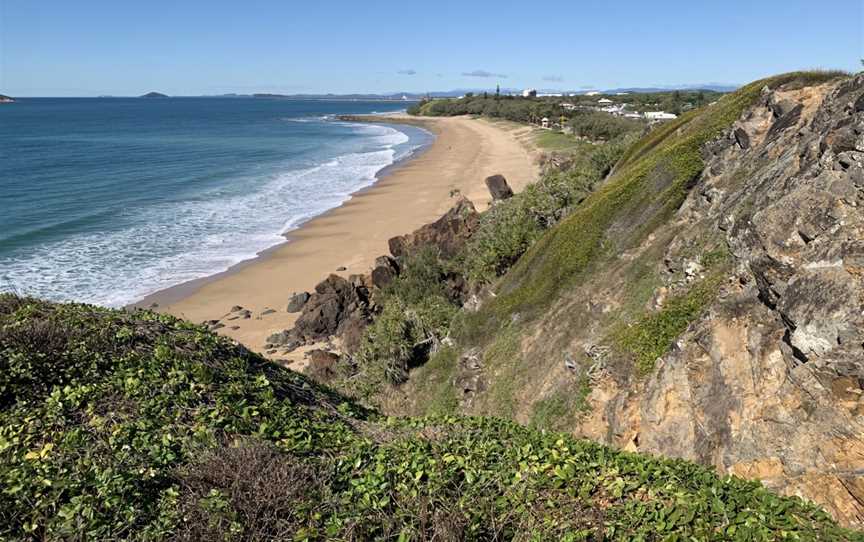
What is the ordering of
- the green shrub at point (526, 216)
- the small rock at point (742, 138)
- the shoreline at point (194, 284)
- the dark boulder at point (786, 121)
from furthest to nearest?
the shoreline at point (194, 284)
the green shrub at point (526, 216)
the small rock at point (742, 138)
the dark boulder at point (786, 121)

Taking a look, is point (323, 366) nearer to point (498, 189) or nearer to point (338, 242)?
point (338, 242)

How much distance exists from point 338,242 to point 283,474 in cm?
2935

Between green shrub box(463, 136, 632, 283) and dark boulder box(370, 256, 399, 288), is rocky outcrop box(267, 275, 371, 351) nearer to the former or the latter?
dark boulder box(370, 256, 399, 288)

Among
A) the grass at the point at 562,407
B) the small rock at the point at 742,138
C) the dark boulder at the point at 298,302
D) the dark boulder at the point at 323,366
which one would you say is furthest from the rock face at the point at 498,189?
the grass at the point at 562,407

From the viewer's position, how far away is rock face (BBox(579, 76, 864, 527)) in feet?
22.7

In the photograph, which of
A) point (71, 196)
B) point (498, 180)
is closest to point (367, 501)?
point (498, 180)

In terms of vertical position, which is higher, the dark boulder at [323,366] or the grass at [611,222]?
the grass at [611,222]

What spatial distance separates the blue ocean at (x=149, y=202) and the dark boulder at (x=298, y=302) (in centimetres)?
653

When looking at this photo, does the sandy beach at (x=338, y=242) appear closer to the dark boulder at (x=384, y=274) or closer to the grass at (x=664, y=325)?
the dark boulder at (x=384, y=274)

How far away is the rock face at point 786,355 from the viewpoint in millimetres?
6918

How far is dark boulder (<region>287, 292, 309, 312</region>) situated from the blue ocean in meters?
6.53

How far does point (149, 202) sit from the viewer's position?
4384 cm

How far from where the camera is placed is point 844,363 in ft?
22.5

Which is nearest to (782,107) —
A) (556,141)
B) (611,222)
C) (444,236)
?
(611,222)
